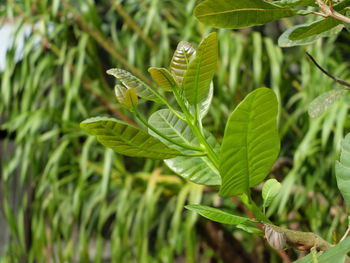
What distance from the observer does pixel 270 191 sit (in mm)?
347

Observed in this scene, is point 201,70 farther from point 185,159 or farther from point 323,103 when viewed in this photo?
point 323,103

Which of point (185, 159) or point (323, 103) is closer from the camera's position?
point (185, 159)

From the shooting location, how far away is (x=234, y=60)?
2.05m

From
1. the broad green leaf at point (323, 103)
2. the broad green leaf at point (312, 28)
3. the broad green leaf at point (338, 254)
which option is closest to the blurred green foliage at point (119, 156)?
the broad green leaf at point (323, 103)

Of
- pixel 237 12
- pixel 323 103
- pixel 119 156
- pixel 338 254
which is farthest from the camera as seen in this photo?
pixel 119 156

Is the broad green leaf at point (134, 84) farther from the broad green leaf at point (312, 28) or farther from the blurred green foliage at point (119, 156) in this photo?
the blurred green foliage at point (119, 156)

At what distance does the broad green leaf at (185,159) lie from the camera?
→ 33cm

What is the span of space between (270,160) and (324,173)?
5.62 feet

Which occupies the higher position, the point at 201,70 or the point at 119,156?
the point at 201,70

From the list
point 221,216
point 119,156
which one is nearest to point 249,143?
point 221,216

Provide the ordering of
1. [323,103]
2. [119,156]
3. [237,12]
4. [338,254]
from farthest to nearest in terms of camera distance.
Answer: [119,156] → [323,103] → [237,12] → [338,254]

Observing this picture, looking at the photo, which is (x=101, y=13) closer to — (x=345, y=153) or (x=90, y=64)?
(x=90, y=64)

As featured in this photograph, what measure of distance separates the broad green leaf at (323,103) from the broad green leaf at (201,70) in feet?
0.52

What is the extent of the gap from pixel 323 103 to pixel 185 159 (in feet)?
0.50
